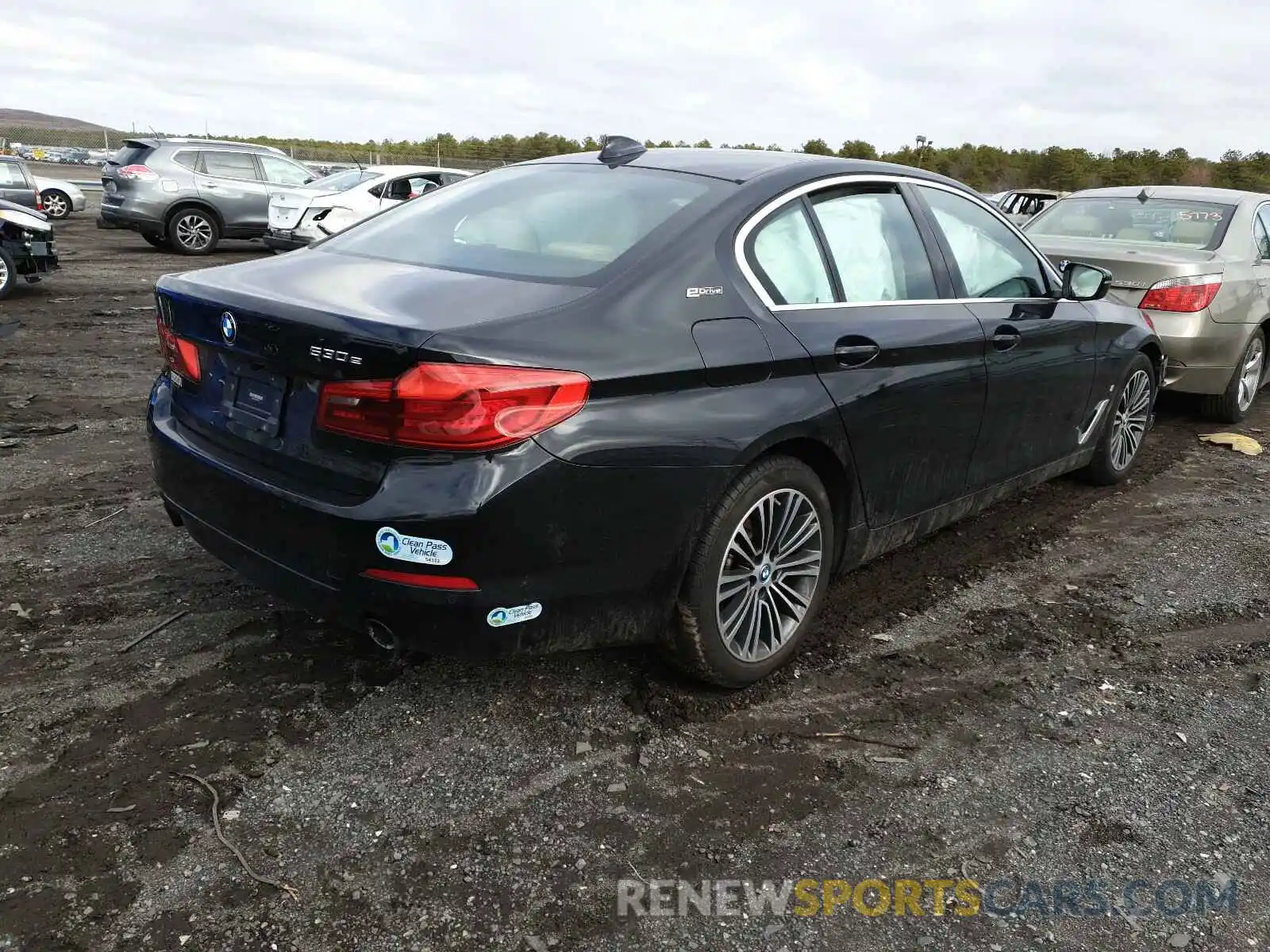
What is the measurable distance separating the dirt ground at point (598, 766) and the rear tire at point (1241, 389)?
3.27m

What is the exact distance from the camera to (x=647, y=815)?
2.66 m

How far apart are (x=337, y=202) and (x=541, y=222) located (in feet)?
41.1

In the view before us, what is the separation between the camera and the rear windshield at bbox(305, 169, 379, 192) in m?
16.2

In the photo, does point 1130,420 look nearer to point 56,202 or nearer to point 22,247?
point 22,247

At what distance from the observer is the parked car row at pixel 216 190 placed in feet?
50.6

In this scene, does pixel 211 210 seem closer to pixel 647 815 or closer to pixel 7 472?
pixel 7 472

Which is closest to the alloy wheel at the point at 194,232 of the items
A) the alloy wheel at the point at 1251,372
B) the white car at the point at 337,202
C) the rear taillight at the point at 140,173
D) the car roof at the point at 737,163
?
the rear taillight at the point at 140,173

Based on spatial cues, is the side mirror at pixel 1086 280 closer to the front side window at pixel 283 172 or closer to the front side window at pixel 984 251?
the front side window at pixel 984 251

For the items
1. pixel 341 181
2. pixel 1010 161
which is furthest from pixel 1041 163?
pixel 341 181

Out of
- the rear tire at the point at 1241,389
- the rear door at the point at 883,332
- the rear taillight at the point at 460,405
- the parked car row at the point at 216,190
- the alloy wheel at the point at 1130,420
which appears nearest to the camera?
the rear taillight at the point at 460,405

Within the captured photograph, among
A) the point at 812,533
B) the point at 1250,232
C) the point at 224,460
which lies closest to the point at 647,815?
the point at 812,533

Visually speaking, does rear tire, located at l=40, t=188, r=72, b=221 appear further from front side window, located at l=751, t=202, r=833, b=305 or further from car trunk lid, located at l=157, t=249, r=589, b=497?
front side window, located at l=751, t=202, r=833, b=305

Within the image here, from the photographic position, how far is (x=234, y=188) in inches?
650

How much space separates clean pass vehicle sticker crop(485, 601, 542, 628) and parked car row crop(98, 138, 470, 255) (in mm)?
13531
